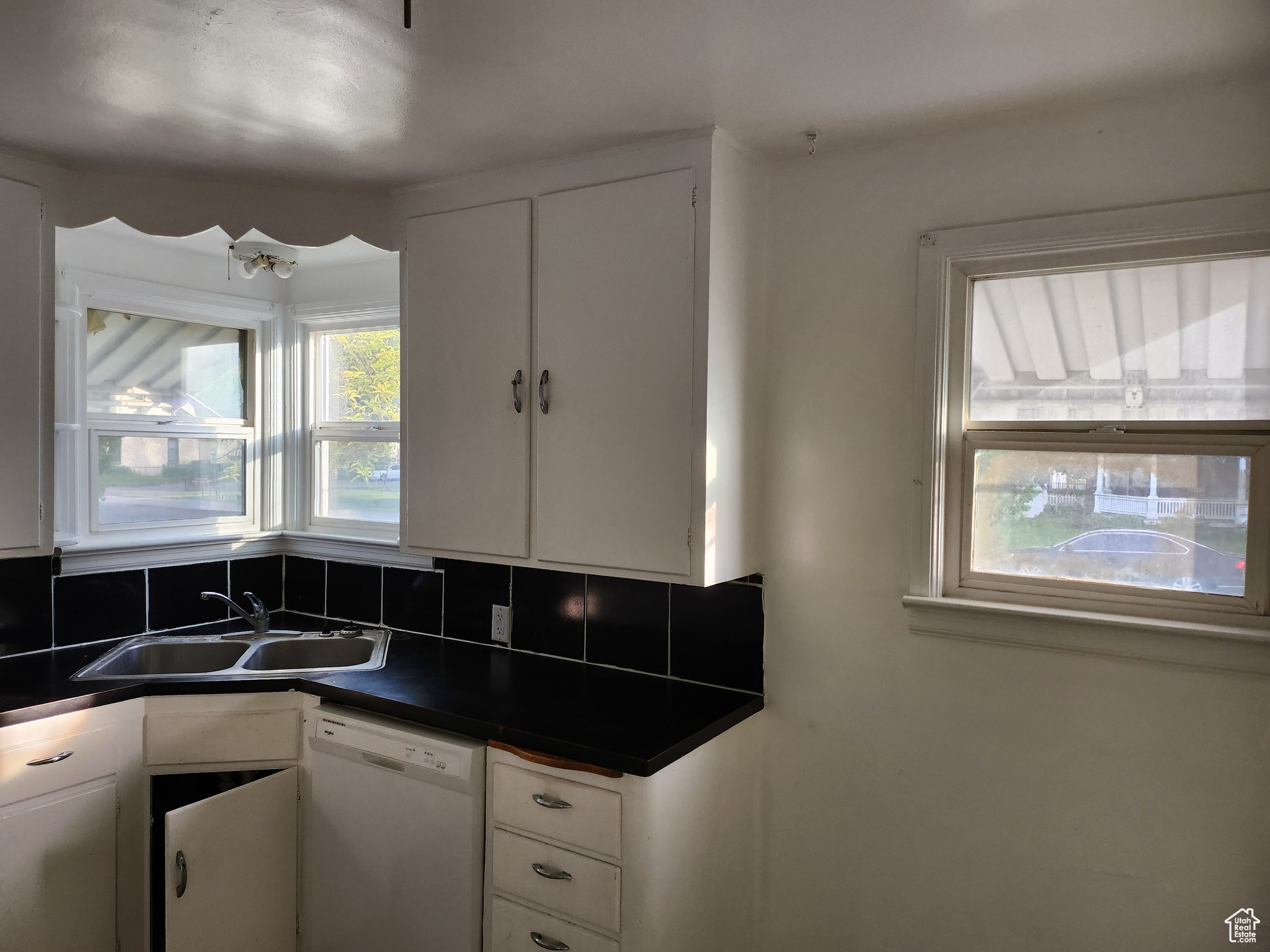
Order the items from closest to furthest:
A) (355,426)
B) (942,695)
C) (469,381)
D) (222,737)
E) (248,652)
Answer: (942,695), (222,737), (469,381), (248,652), (355,426)

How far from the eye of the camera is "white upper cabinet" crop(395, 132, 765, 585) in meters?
2.06

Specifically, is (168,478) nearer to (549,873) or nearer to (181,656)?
(181,656)

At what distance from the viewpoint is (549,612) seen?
2.64m

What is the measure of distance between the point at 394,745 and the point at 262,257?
166 cm

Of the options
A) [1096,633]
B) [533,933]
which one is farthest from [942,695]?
[533,933]

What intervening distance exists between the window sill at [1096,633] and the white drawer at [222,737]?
173 centimetres

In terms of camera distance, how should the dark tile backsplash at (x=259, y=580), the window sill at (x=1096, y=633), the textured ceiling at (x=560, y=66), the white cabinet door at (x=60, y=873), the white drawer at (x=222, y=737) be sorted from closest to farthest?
the textured ceiling at (x=560, y=66), the window sill at (x=1096, y=633), the white cabinet door at (x=60, y=873), the white drawer at (x=222, y=737), the dark tile backsplash at (x=259, y=580)

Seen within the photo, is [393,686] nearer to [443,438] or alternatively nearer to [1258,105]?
[443,438]

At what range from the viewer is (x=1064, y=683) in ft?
6.30

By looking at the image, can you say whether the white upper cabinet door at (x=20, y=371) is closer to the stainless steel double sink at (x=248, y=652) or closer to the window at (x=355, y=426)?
the stainless steel double sink at (x=248, y=652)

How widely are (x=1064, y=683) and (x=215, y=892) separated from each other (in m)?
2.14

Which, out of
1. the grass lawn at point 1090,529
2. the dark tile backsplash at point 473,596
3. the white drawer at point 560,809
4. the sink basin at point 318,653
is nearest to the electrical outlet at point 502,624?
the dark tile backsplash at point 473,596

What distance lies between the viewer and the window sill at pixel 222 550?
273 cm

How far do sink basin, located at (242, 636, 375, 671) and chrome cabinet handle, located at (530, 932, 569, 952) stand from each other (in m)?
1.19
